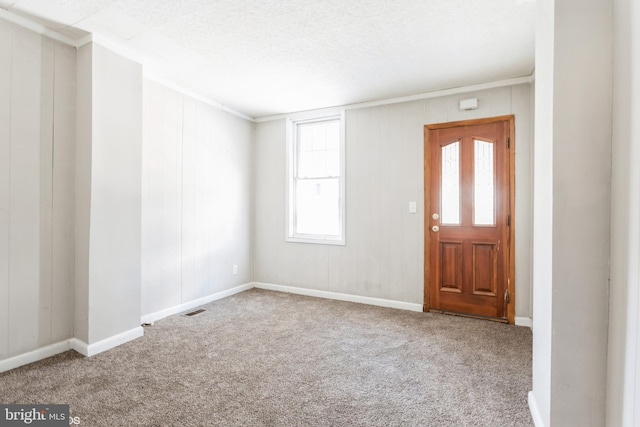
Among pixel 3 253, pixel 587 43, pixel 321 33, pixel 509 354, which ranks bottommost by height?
pixel 509 354

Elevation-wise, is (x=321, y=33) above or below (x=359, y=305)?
above

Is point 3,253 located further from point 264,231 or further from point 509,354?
point 509,354

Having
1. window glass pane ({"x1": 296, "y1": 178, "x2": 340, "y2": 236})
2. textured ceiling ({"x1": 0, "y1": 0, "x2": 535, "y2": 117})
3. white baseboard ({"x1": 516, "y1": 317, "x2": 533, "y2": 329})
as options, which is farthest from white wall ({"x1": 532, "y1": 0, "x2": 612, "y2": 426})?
window glass pane ({"x1": 296, "y1": 178, "x2": 340, "y2": 236})

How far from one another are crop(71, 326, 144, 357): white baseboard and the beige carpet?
0.07m

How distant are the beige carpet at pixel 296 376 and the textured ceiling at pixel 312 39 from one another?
2532mm

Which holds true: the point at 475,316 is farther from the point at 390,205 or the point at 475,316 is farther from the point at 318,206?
the point at 318,206

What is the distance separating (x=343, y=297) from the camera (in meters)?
4.20

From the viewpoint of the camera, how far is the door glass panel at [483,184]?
346cm

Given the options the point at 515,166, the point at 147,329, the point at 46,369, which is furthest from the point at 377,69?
the point at 46,369

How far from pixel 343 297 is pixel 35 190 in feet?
10.8

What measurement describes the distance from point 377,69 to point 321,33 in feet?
2.76

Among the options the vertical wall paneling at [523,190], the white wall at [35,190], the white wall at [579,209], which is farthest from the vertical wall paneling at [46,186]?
the vertical wall paneling at [523,190]

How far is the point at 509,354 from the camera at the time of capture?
2.62 meters

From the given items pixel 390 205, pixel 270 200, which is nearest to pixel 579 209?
pixel 390 205
